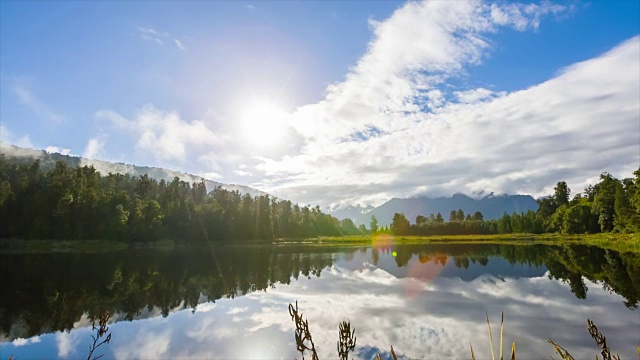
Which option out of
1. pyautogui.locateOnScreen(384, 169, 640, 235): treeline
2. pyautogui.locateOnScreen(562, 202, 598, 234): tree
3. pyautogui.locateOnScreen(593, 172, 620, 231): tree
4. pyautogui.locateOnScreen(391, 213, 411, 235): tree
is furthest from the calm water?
pyautogui.locateOnScreen(391, 213, 411, 235): tree

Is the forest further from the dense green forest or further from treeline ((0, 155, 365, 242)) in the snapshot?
the dense green forest

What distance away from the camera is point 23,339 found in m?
17.3

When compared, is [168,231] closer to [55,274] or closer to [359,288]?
[55,274]

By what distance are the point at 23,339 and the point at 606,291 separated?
32861 millimetres

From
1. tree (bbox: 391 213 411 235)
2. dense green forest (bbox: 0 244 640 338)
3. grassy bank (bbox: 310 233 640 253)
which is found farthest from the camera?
tree (bbox: 391 213 411 235)

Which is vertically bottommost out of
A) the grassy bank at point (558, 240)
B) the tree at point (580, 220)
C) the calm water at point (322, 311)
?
the calm water at point (322, 311)

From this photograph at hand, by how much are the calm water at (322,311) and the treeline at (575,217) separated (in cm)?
5716

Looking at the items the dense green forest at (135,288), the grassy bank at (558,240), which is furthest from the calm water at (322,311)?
the grassy bank at (558,240)

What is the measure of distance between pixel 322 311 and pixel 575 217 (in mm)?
115858

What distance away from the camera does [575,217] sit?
110 metres

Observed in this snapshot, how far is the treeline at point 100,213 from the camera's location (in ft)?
305

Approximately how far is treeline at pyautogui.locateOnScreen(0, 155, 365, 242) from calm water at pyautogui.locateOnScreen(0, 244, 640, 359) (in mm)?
65266

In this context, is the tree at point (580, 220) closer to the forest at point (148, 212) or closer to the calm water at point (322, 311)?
the forest at point (148, 212)

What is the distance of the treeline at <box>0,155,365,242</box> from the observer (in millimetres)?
92938
